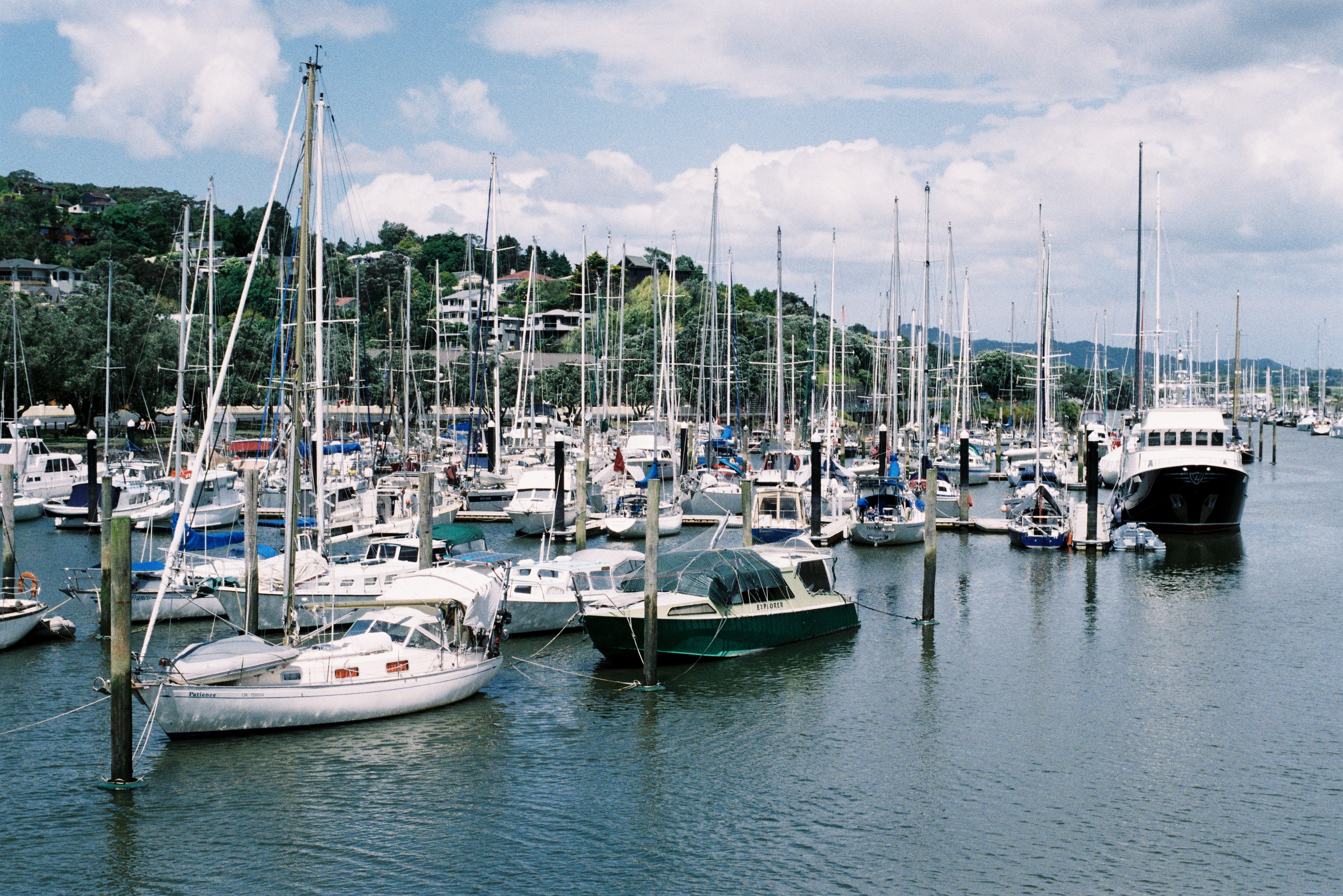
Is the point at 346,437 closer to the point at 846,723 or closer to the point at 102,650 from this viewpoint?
the point at 102,650

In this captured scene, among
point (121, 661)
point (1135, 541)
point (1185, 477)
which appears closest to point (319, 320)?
point (121, 661)

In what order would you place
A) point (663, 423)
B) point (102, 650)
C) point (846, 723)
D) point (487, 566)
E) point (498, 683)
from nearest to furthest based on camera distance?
point (846, 723), point (498, 683), point (102, 650), point (487, 566), point (663, 423)

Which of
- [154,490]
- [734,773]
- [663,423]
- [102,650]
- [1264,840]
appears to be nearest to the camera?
[1264,840]

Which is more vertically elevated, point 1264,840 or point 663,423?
point 663,423

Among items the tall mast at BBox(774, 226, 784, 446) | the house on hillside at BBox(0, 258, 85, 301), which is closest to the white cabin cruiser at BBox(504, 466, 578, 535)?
the tall mast at BBox(774, 226, 784, 446)

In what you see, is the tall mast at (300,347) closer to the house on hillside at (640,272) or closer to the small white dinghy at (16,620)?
the small white dinghy at (16,620)

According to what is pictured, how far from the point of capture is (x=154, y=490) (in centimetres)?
6097

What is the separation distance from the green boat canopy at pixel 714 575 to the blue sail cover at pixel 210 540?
1762cm

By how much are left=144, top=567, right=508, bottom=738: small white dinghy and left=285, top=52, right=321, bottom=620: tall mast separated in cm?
233

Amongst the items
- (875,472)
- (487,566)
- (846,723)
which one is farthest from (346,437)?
(846,723)

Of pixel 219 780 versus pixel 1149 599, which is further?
pixel 1149 599

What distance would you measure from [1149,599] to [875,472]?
32022 millimetres

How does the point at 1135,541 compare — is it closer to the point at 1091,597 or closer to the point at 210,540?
the point at 1091,597

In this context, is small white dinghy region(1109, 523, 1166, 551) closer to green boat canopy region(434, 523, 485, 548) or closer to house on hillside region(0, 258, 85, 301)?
green boat canopy region(434, 523, 485, 548)
